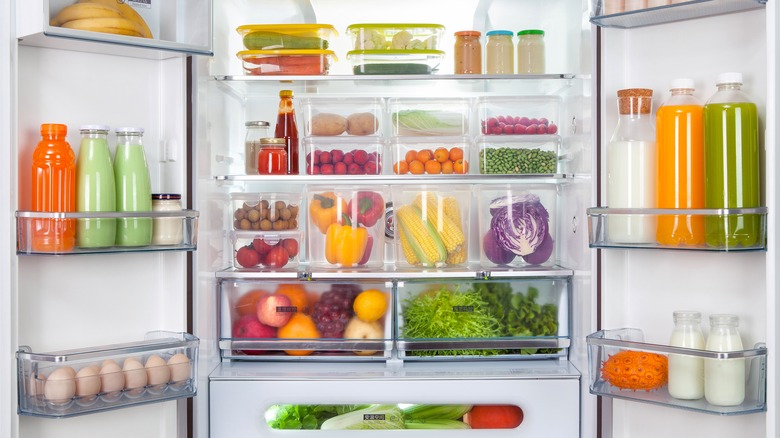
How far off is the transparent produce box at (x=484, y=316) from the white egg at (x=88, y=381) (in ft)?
3.29

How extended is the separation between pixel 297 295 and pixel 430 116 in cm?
76

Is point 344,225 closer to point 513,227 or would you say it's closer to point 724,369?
point 513,227

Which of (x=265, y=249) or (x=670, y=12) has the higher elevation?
(x=670, y=12)

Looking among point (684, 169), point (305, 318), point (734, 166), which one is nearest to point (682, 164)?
point (684, 169)

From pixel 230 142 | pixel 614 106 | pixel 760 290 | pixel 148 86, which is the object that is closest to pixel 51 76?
pixel 148 86

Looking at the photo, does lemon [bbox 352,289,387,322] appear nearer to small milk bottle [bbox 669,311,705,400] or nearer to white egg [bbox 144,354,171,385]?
white egg [bbox 144,354,171,385]

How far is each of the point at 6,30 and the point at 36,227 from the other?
1.60ft

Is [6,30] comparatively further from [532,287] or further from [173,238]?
[532,287]

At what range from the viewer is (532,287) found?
2.74 m

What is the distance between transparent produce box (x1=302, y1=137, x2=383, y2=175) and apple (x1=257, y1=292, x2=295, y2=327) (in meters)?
0.45

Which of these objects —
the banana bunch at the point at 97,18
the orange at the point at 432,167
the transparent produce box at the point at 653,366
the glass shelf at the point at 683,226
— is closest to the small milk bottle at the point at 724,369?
the transparent produce box at the point at 653,366

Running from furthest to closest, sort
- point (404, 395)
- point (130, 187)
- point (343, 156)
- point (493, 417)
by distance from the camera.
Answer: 1. point (343, 156)
2. point (493, 417)
3. point (404, 395)
4. point (130, 187)

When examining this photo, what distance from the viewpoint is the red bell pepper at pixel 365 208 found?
2.78 metres

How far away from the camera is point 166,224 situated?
7.27ft
